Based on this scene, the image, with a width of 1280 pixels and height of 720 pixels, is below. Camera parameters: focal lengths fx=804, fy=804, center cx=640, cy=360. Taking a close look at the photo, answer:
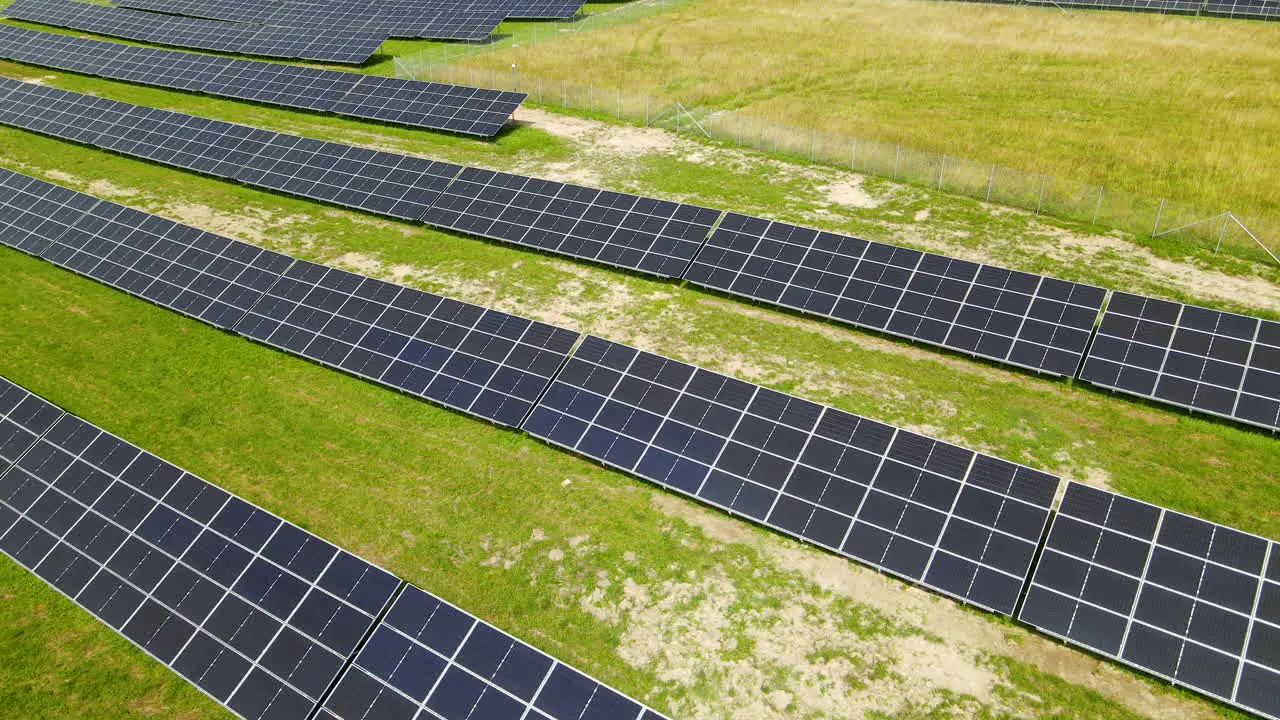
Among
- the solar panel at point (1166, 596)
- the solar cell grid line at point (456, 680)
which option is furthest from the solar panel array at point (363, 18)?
the solar panel at point (1166, 596)

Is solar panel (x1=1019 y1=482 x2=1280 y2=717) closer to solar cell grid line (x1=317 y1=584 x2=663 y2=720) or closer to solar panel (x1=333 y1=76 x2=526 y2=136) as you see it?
solar cell grid line (x1=317 y1=584 x2=663 y2=720)

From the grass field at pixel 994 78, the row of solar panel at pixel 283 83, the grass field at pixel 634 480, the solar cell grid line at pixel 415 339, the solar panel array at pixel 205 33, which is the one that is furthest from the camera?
the solar panel array at pixel 205 33

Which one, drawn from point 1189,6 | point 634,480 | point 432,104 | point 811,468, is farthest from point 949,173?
point 1189,6

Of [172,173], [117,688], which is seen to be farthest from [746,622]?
[172,173]

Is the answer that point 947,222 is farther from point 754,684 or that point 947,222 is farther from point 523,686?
point 523,686

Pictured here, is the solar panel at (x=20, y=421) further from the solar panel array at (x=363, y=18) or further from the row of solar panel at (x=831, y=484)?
the solar panel array at (x=363, y=18)

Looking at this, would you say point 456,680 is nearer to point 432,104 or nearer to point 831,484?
point 831,484
